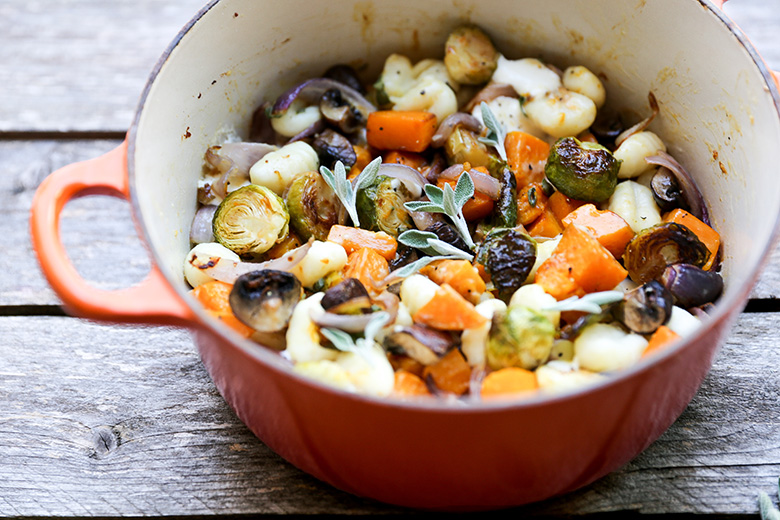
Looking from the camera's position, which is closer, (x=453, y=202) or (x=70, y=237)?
(x=453, y=202)

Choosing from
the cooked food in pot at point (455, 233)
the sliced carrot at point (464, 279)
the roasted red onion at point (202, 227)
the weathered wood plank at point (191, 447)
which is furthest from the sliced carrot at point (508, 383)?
the roasted red onion at point (202, 227)

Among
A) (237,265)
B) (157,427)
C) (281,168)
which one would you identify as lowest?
(157,427)

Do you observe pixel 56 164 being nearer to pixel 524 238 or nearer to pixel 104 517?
pixel 104 517

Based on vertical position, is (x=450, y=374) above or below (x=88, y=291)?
below

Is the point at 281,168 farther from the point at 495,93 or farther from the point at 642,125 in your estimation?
the point at 642,125

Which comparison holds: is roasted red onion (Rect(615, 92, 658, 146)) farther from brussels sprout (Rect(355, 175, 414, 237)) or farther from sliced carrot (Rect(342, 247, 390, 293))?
sliced carrot (Rect(342, 247, 390, 293))

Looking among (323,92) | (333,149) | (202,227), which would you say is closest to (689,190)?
(333,149)

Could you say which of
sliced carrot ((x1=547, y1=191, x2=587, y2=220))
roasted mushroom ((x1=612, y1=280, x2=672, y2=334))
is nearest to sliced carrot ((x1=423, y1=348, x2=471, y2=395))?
roasted mushroom ((x1=612, y1=280, x2=672, y2=334))
